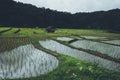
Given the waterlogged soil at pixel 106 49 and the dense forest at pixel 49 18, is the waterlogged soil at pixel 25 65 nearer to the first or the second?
the waterlogged soil at pixel 106 49

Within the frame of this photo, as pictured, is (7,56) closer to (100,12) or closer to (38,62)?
(38,62)

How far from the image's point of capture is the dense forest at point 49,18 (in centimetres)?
6762

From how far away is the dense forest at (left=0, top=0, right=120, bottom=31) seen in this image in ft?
222

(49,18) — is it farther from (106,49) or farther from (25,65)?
(25,65)

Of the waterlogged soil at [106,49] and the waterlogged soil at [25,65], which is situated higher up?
the waterlogged soil at [25,65]

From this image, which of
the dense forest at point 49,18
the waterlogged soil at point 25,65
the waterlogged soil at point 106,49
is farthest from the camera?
Answer: the dense forest at point 49,18

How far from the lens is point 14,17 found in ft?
222

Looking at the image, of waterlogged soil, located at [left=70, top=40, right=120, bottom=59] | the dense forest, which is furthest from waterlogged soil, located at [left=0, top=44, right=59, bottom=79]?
the dense forest

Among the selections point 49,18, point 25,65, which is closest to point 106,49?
point 25,65

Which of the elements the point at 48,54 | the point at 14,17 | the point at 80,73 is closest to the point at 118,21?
the point at 14,17

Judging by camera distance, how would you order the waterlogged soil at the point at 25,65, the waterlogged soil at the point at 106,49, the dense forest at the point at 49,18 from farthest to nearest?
the dense forest at the point at 49,18
the waterlogged soil at the point at 106,49
the waterlogged soil at the point at 25,65

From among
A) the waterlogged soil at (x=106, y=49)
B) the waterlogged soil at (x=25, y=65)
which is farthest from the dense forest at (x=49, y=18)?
the waterlogged soil at (x=25, y=65)

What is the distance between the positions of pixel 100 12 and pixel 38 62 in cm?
8113

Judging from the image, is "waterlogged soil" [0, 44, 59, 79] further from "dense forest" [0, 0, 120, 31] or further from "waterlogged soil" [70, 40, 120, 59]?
"dense forest" [0, 0, 120, 31]
